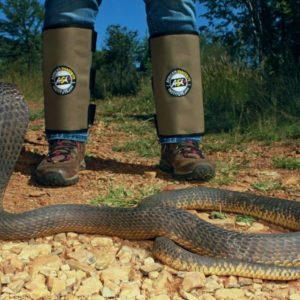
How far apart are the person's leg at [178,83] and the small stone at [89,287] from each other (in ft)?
5.37

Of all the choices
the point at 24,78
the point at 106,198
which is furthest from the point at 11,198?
the point at 24,78

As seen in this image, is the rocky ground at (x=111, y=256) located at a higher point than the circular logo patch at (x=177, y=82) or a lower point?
lower

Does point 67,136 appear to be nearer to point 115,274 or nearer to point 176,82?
point 176,82

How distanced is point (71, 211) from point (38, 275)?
62 centimetres

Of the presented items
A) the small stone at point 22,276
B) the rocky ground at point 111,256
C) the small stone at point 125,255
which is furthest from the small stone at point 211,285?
the small stone at point 22,276

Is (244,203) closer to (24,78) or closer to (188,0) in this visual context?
(188,0)

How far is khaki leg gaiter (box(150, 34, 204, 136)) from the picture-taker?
367 cm

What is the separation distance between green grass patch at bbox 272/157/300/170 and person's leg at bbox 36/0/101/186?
165 centimetres

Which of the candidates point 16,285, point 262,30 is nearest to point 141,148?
point 16,285

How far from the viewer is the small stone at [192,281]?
211 cm

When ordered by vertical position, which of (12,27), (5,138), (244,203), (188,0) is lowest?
(244,203)

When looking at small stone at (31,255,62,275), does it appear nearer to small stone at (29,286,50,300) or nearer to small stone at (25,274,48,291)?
small stone at (25,274,48,291)

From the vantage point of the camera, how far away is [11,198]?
3.21 metres

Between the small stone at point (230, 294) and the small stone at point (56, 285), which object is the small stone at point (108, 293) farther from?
the small stone at point (230, 294)
